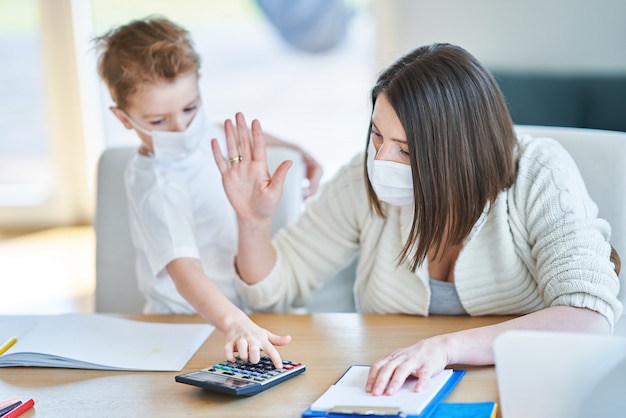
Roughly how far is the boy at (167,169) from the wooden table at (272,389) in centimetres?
23

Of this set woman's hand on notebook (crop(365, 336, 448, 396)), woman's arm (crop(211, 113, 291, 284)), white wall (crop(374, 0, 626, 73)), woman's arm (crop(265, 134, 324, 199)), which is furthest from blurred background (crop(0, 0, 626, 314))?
woman's hand on notebook (crop(365, 336, 448, 396))

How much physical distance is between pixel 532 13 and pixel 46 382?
2856mm

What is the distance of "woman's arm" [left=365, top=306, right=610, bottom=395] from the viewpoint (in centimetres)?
117

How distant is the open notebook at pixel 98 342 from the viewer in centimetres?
138

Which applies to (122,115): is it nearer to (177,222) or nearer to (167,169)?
(167,169)

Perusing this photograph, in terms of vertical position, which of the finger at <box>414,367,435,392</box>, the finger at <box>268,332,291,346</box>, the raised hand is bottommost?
the finger at <box>268,332,291,346</box>

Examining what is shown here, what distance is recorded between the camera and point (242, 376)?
1.23 meters

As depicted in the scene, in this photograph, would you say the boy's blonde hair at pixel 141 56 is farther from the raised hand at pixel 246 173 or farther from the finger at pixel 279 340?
the finger at pixel 279 340

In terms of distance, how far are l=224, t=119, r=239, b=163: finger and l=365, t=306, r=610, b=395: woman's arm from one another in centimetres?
54

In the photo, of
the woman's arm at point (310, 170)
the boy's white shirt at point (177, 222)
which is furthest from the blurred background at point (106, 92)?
the boy's white shirt at point (177, 222)

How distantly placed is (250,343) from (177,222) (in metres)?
0.45

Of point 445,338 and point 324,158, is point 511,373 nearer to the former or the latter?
point 445,338

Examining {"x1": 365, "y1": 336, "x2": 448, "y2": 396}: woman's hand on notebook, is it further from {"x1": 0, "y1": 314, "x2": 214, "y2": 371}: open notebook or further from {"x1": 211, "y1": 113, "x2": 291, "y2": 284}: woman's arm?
{"x1": 211, "y1": 113, "x2": 291, "y2": 284}: woman's arm

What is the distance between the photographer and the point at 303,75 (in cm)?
430
